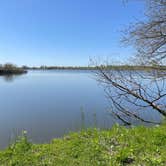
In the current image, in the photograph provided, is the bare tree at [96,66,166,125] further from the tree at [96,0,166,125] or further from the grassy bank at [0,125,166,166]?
the grassy bank at [0,125,166,166]

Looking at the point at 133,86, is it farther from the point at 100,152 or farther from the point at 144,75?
the point at 100,152

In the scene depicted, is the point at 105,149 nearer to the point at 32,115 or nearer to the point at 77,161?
the point at 77,161

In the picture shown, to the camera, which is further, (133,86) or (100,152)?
(133,86)

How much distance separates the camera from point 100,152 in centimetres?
380

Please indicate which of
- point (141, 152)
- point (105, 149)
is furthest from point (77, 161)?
point (141, 152)

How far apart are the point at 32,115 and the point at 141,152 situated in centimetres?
837

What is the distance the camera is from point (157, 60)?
6.16 m

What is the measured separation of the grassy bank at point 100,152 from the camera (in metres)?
3.48

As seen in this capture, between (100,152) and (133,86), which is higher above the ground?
(133,86)

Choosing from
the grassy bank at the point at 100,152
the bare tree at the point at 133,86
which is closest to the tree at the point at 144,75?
the bare tree at the point at 133,86

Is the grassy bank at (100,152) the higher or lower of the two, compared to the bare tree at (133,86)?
lower

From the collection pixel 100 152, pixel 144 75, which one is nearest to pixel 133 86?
pixel 144 75

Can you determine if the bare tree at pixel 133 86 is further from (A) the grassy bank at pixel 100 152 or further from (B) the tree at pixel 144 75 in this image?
(A) the grassy bank at pixel 100 152

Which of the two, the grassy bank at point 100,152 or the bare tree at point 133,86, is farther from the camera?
the bare tree at point 133,86
